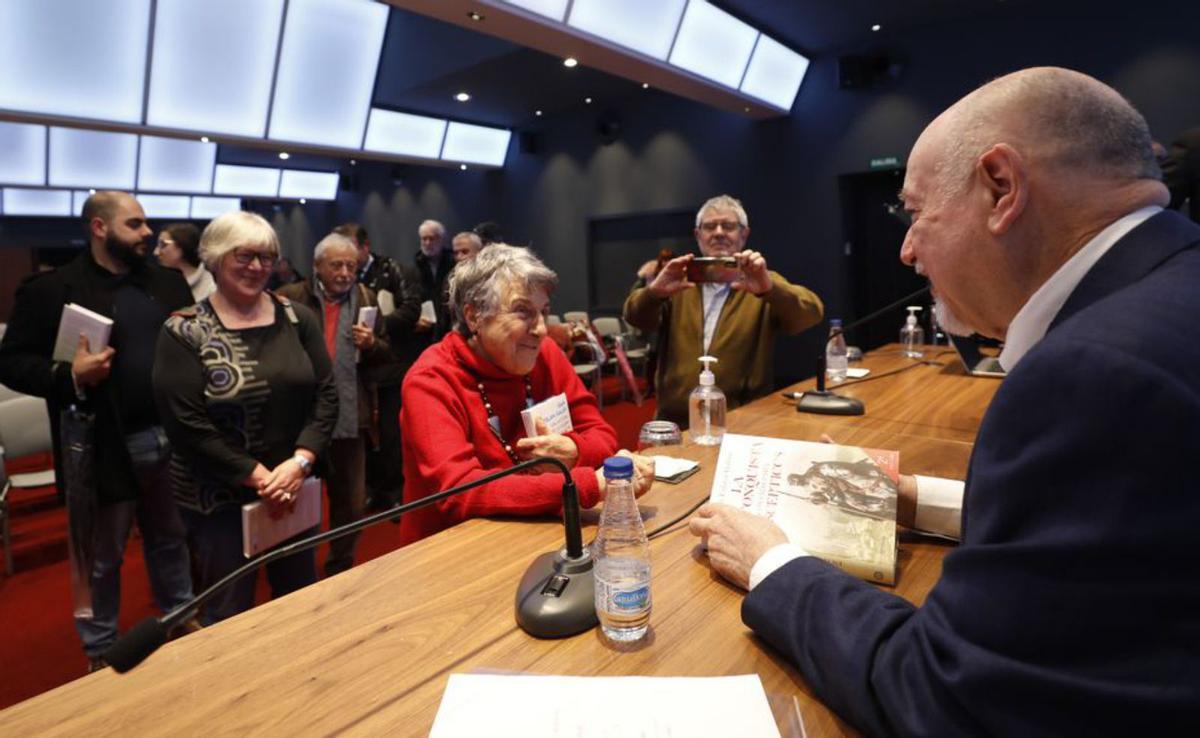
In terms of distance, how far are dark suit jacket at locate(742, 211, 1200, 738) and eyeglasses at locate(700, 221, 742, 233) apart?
2372mm

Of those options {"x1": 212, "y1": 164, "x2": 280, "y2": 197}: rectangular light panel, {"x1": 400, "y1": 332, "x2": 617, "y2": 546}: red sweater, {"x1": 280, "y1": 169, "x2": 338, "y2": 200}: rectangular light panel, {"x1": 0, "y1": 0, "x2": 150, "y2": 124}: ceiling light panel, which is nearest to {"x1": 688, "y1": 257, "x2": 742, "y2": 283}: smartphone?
{"x1": 400, "y1": 332, "x2": 617, "y2": 546}: red sweater

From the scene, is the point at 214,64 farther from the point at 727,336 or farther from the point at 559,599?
the point at 559,599

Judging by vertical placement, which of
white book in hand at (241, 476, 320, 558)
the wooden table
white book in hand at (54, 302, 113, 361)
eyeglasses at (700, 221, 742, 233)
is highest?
eyeglasses at (700, 221, 742, 233)

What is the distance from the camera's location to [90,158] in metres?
7.01

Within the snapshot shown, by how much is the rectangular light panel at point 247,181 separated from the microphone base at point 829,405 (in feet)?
31.8

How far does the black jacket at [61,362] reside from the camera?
220 centimetres

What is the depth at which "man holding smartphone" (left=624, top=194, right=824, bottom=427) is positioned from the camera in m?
2.70

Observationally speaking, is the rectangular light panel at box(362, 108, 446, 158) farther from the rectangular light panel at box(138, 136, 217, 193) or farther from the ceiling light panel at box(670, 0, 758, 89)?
the ceiling light panel at box(670, 0, 758, 89)

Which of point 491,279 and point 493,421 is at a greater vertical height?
point 491,279

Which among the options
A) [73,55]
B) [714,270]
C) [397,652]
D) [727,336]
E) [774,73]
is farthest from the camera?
[774,73]

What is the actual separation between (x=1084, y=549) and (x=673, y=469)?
1.12 m

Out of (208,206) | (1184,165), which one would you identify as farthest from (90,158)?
(1184,165)

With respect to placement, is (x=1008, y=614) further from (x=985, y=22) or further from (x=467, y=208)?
(x=467, y=208)

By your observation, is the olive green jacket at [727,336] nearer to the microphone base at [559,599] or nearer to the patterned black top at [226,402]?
the patterned black top at [226,402]
